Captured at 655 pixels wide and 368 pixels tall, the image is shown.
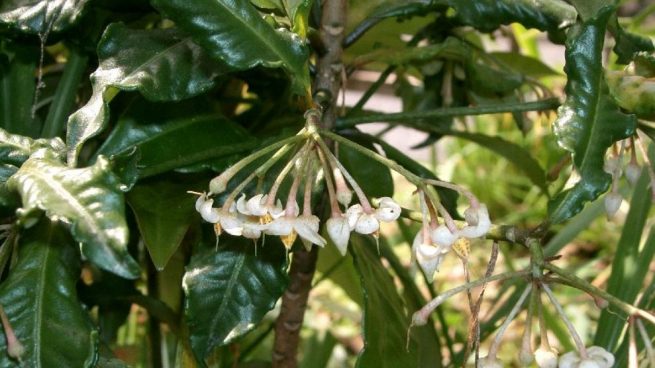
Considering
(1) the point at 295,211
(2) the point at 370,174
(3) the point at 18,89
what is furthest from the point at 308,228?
(3) the point at 18,89

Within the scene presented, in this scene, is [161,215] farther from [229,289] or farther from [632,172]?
[632,172]

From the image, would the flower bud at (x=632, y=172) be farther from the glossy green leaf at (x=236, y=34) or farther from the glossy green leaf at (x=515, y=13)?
the glossy green leaf at (x=236, y=34)

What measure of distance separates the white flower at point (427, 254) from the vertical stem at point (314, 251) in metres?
0.18

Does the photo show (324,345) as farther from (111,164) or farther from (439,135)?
(111,164)

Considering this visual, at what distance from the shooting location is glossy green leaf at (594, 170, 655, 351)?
2.93 feet

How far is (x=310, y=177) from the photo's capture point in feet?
1.87

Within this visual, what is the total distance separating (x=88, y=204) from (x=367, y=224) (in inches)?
6.9

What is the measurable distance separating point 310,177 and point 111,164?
13cm

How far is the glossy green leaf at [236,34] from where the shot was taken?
1.90 ft

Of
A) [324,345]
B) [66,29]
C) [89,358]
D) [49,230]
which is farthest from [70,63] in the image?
[324,345]

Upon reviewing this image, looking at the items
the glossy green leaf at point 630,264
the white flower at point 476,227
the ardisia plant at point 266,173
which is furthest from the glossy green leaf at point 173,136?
the glossy green leaf at point 630,264

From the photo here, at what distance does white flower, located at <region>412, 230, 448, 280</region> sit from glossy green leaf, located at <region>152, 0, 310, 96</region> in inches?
5.8

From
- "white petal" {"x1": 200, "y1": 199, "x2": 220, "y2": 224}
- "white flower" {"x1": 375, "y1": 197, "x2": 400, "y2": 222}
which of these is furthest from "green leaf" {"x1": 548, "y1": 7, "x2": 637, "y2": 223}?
"white petal" {"x1": 200, "y1": 199, "x2": 220, "y2": 224}

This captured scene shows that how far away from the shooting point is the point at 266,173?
68 centimetres
